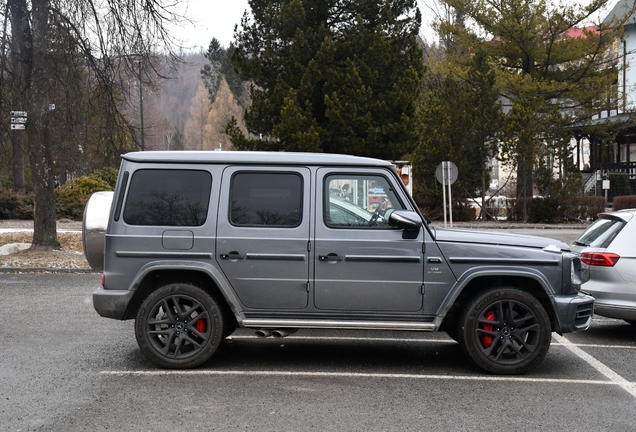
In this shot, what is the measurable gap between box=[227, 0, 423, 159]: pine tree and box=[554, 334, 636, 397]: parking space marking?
18033mm

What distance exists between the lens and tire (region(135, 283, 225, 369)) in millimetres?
6801

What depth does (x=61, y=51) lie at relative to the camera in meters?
17.8

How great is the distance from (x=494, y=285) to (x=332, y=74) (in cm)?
2024

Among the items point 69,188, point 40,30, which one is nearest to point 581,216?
point 69,188

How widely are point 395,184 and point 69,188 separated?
98.8ft

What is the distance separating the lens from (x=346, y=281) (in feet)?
22.2

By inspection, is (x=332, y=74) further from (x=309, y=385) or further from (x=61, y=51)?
(x=309, y=385)

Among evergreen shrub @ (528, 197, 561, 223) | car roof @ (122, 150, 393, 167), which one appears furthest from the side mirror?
evergreen shrub @ (528, 197, 561, 223)

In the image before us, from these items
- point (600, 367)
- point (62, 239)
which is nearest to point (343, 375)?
point (600, 367)

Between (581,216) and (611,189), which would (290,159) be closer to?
(581,216)

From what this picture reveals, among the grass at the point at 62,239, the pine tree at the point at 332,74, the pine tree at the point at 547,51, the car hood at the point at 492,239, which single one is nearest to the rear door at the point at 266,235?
the car hood at the point at 492,239

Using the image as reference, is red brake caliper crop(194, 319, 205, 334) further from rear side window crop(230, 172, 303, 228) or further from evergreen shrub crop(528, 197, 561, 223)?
evergreen shrub crop(528, 197, 561, 223)

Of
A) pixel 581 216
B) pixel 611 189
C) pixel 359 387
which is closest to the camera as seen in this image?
pixel 359 387

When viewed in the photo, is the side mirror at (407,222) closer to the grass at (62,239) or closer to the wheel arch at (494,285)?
the wheel arch at (494,285)
